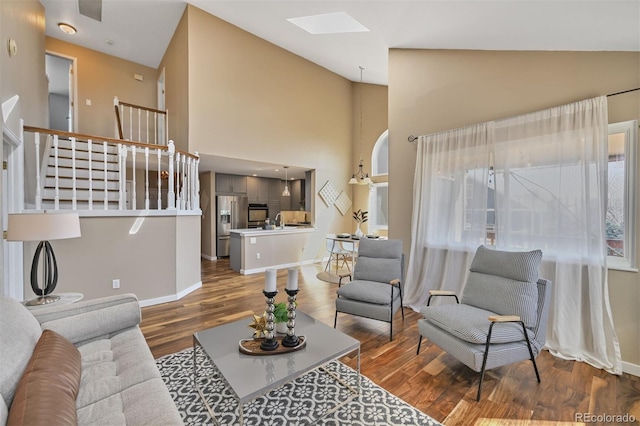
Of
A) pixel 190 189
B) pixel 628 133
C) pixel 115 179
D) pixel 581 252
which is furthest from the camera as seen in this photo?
pixel 115 179

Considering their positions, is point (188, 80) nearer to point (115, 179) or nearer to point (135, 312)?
point (115, 179)

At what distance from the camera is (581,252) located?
99.8 inches

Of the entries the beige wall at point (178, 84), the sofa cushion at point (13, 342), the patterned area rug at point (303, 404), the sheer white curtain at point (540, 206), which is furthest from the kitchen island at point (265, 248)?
the sofa cushion at point (13, 342)

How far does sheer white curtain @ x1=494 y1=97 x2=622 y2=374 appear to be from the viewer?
242 centimetres

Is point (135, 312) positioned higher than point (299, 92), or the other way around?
point (299, 92)

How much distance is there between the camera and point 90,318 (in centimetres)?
196

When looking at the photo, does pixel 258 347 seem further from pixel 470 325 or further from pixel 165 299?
pixel 165 299

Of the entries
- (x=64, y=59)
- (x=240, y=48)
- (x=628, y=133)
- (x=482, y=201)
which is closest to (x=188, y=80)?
(x=240, y=48)

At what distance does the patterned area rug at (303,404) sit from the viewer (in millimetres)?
1805

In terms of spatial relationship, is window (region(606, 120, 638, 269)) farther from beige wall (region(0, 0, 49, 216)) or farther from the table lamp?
beige wall (region(0, 0, 49, 216))

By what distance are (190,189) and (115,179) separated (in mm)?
1521

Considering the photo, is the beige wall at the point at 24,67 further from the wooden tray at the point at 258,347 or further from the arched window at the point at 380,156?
the arched window at the point at 380,156

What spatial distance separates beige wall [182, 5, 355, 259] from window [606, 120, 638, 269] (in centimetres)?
503

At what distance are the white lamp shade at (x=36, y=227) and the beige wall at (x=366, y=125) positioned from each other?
6.01 metres
